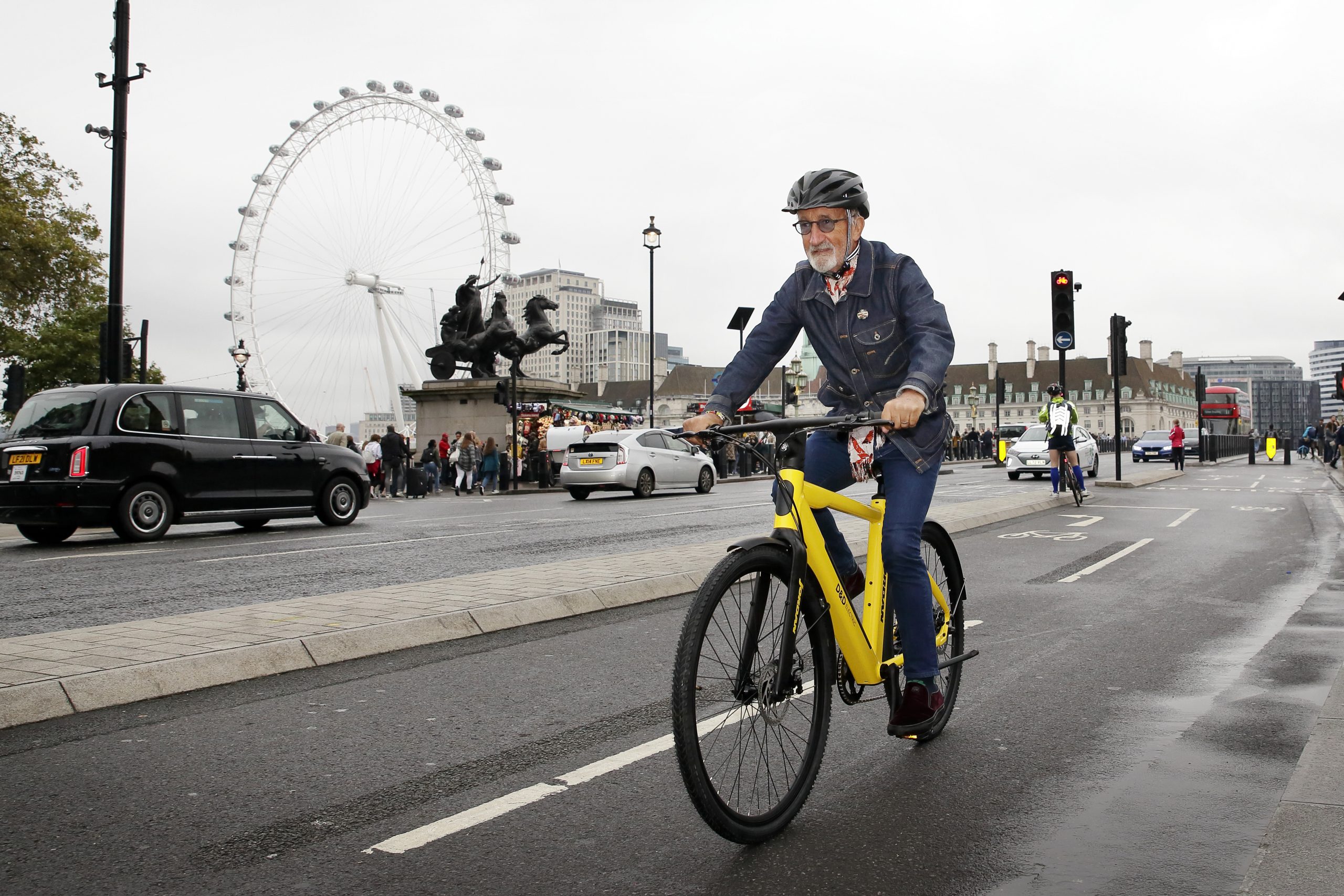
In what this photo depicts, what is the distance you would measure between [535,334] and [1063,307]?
21.7 meters

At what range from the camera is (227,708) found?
15.0 feet

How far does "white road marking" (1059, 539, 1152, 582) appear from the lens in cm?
904

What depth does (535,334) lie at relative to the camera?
37.6m

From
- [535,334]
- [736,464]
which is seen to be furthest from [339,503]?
[736,464]

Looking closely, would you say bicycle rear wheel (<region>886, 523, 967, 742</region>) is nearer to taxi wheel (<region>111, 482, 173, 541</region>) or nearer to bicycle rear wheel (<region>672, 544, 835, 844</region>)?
bicycle rear wheel (<region>672, 544, 835, 844</region>)

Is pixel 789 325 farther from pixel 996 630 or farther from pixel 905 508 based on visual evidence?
pixel 996 630

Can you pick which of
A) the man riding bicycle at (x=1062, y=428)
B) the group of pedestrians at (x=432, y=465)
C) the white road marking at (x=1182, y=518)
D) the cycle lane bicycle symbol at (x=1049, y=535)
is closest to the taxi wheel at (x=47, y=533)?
the cycle lane bicycle symbol at (x=1049, y=535)

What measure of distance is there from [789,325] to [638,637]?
2813 mm

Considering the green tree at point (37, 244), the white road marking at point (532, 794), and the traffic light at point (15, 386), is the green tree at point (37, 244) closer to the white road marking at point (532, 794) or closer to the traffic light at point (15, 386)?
the traffic light at point (15, 386)

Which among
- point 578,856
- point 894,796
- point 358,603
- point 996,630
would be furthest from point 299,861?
point 996,630

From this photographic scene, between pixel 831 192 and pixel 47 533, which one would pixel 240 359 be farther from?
pixel 831 192

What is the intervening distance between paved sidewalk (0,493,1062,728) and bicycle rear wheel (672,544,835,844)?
1.34m

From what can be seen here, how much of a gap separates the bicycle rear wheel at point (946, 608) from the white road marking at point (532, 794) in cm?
99

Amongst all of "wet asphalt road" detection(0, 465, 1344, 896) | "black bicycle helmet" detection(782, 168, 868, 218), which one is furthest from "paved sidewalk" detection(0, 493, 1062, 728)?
"black bicycle helmet" detection(782, 168, 868, 218)
